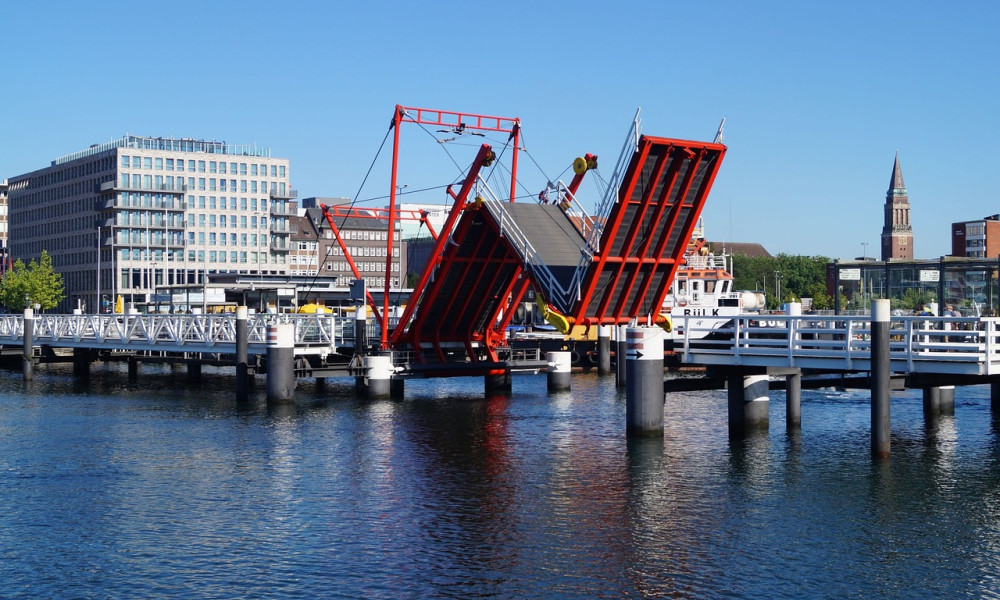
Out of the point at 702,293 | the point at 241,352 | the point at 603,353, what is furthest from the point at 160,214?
the point at 241,352

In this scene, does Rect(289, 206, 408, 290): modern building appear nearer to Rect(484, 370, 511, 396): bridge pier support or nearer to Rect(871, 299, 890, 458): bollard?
Rect(484, 370, 511, 396): bridge pier support

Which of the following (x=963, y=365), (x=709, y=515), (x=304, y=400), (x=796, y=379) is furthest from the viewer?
(x=304, y=400)

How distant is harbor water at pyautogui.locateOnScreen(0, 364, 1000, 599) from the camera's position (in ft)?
60.6

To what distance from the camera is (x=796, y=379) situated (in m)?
33.5

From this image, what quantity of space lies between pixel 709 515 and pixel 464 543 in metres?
4.74

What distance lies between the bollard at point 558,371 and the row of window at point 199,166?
10273 cm

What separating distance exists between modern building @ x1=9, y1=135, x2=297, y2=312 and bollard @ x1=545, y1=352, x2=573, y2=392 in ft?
306

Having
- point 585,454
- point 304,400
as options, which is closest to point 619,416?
point 585,454

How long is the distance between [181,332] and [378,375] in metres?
10.8

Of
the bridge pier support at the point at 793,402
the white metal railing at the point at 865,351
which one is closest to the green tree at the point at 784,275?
the bridge pier support at the point at 793,402

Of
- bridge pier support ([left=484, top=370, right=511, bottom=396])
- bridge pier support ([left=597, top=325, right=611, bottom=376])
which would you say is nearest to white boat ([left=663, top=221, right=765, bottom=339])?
bridge pier support ([left=597, top=325, right=611, bottom=376])

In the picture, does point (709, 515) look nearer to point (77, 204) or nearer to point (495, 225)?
point (495, 225)

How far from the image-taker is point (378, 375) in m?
43.4

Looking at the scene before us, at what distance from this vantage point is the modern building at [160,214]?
140750 millimetres
